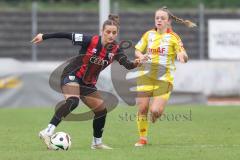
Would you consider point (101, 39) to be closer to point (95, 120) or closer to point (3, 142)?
point (95, 120)

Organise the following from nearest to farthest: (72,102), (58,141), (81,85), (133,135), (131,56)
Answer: (58,141) → (72,102) → (81,85) → (133,135) → (131,56)

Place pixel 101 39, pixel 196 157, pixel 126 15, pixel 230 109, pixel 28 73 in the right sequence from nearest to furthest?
1. pixel 196 157
2. pixel 101 39
3. pixel 230 109
4. pixel 28 73
5. pixel 126 15

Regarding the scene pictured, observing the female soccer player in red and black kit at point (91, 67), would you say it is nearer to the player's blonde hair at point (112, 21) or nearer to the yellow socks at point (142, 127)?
the player's blonde hair at point (112, 21)

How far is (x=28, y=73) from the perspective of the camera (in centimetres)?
2122

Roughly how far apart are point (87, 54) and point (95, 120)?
103 cm

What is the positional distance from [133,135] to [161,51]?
6.66 feet

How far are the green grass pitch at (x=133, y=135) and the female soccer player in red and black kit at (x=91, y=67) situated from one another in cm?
60

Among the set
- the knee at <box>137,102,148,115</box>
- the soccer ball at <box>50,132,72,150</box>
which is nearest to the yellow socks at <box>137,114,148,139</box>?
the knee at <box>137,102,148,115</box>

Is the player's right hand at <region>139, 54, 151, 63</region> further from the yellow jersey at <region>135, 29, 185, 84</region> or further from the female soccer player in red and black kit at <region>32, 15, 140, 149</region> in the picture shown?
the yellow jersey at <region>135, 29, 185, 84</region>

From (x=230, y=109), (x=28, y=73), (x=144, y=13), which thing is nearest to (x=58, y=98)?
(x=28, y=73)

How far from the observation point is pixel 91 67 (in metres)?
11.0

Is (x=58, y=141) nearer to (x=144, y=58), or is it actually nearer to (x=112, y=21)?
(x=144, y=58)

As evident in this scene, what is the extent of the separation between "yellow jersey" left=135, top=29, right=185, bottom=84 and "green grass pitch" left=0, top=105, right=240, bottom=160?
45.5 inches

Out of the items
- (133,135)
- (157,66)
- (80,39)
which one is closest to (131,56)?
(133,135)
